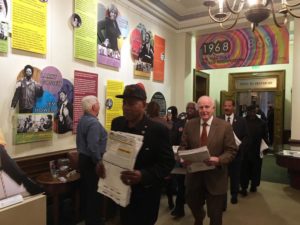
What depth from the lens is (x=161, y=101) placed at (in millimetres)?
5543

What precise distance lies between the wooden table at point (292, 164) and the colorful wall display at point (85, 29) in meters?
3.50

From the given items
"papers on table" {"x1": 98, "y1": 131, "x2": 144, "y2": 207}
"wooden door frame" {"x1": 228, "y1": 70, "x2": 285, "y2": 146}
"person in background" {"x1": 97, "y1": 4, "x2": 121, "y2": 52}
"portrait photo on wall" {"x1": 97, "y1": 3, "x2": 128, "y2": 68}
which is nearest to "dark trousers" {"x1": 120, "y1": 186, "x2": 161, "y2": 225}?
"papers on table" {"x1": 98, "y1": 131, "x2": 144, "y2": 207}

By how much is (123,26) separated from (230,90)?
5.91 meters

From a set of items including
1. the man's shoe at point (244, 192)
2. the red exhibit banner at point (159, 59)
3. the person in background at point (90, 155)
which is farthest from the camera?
the red exhibit banner at point (159, 59)

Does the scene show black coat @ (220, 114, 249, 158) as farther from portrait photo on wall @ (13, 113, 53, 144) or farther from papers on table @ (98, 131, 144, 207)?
papers on table @ (98, 131, 144, 207)

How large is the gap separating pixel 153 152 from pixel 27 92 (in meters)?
1.94

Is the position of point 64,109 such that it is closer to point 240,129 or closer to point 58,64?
point 58,64

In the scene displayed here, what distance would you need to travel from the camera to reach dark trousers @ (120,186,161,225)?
1.65 m

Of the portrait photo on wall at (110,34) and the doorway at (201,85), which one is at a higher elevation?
the portrait photo on wall at (110,34)

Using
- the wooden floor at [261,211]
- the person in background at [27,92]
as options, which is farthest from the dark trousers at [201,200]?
the person in background at [27,92]

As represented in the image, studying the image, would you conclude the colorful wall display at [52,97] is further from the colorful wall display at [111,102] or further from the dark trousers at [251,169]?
the dark trousers at [251,169]

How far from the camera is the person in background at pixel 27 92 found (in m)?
2.87

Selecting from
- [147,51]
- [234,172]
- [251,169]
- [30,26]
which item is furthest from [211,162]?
[147,51]

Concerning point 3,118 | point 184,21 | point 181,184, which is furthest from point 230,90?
point 3,118
